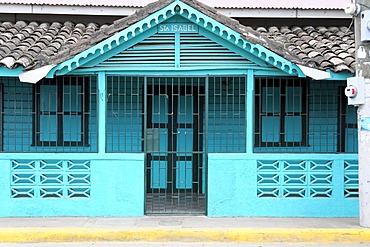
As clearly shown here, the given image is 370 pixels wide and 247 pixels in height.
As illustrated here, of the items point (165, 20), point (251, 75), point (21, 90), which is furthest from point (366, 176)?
point (21, 90)

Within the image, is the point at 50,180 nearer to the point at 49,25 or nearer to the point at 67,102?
the point at 67,102

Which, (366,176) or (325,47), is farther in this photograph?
(325,47)

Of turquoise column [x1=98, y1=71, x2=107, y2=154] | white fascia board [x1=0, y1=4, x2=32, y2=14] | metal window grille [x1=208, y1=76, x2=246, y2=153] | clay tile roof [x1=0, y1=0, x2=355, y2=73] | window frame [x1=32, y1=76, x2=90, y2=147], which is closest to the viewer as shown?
clay tile roof [x1=0, y1=0, x2=355, y2=73]

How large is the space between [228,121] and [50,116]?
3.77 metres

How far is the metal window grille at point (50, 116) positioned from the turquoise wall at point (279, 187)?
3.12 m

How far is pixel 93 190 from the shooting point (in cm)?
930

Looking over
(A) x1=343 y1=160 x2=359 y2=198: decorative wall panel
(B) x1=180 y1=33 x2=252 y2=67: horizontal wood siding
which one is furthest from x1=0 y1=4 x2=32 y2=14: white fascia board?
(A) x1=343 y1=160 x2=359 y2=198: decorative wall panel

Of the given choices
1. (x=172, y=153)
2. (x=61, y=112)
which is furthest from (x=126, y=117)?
(x=172, y=153)

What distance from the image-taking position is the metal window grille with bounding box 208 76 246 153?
11070 millimetres

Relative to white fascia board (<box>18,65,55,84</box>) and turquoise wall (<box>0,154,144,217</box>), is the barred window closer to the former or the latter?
turquoise wall (<box>0,154,144,217</box>)

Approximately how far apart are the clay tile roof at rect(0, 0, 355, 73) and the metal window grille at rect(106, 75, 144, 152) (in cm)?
135

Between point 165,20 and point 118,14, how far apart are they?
2683mm

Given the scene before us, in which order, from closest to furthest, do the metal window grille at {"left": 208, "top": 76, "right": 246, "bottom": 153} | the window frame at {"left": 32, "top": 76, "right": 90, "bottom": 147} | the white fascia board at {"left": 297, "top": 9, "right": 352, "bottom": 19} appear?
the window frame at {"left": 32, "top": 76, "right": 90, "bottom": 147} < the metal window grille at {"left": 208, "top": 76, "right": 246, "bottom": 153} < the white fascia board at {"left": 297, "top": 9, "right": 352, "bottom": 19}

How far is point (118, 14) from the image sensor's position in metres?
11.5
